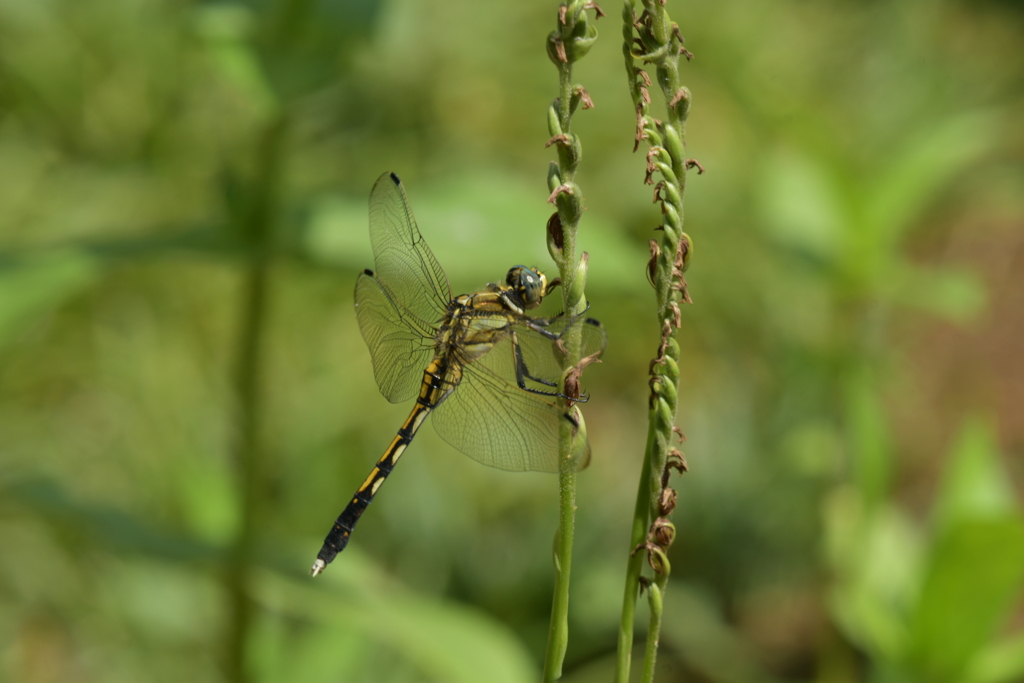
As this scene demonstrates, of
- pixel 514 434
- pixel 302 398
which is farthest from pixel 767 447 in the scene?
pixel 514 434

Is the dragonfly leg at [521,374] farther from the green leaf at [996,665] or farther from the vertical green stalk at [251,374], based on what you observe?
the green leaf at [996,665]

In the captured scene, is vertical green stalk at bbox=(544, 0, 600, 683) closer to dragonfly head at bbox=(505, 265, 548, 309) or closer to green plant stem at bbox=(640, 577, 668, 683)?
green plant stem at bbox=(640, 577, 668, 683)

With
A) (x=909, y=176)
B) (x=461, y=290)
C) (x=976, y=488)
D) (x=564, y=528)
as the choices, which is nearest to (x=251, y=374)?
(x=461, y=290)

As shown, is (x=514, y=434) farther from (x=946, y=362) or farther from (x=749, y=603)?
(x=946, y=362)

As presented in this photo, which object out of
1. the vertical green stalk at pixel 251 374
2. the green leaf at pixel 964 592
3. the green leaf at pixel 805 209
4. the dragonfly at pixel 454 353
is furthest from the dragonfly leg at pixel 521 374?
the green leaf at pixel 805 209

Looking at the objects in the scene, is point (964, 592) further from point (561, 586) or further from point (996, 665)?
point (561, 586)

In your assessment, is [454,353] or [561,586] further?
[454,353]

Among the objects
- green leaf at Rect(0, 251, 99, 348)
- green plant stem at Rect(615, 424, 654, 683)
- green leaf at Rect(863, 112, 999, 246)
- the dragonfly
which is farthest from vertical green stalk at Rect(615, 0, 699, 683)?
green leaf at Rect(863, 112, 999, 246)
